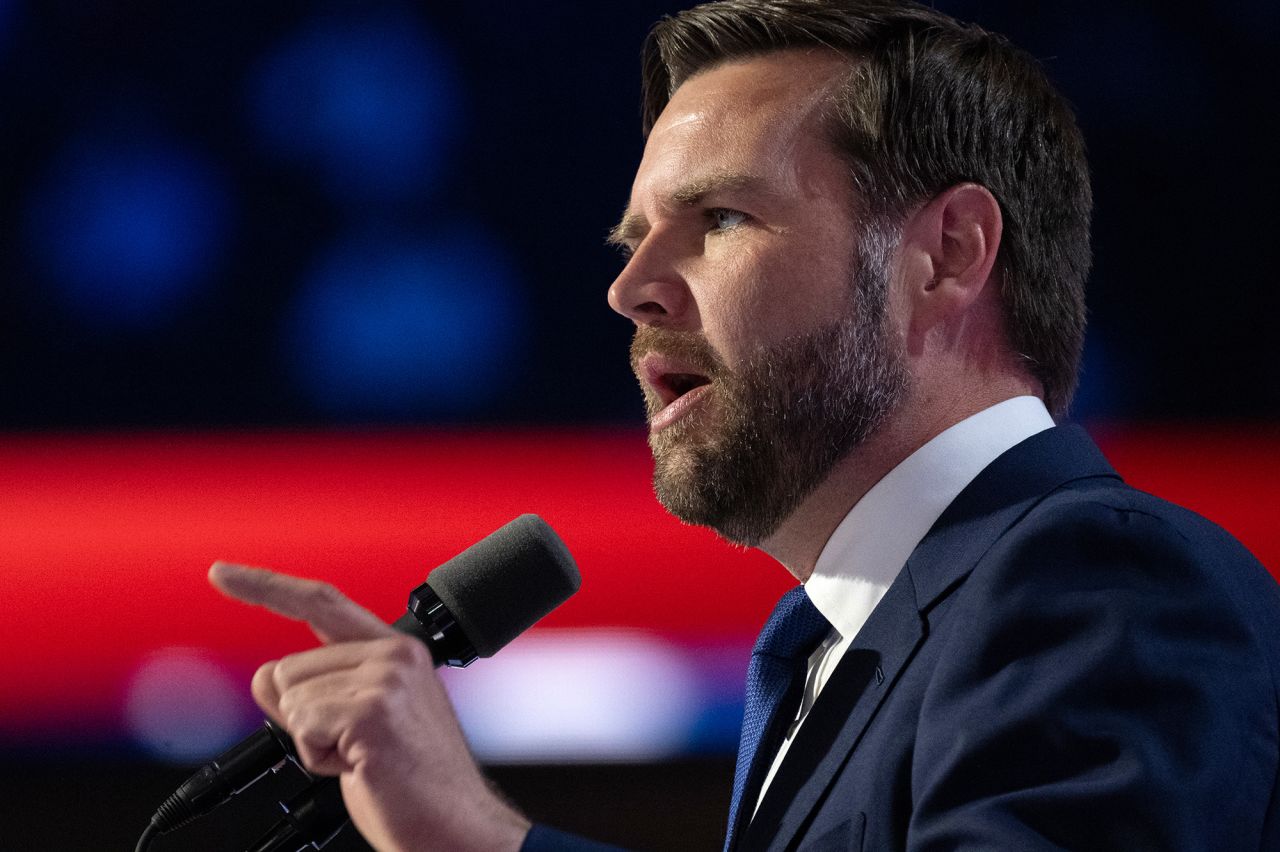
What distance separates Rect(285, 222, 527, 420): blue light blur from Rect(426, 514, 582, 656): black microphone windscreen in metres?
0.93

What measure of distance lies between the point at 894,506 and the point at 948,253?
0.29m

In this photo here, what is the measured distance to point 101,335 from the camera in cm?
207

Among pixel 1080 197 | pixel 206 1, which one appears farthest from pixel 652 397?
pixel 206 1

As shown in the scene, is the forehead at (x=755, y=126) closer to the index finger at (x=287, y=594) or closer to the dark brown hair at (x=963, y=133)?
the dark brown hair at (x=963, y=133)

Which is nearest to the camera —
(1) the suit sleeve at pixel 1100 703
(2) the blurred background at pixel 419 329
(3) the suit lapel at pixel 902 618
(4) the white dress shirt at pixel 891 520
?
(1) the suit sleeve at pixel 1100 703

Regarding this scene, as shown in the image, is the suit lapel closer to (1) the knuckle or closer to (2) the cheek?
(2) the cheek

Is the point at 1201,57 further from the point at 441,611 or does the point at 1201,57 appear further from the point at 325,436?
the point at 441,611

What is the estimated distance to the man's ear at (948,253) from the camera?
1.33 m

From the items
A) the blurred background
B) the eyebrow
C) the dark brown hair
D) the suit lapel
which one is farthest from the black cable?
the blurred background

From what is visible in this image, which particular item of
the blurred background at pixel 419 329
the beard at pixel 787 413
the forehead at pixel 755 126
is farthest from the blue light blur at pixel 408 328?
the beard at pixel 787 413

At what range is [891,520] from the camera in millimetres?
1227

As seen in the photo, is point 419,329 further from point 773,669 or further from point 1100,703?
point 1100,703

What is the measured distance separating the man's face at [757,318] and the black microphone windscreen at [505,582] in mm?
192

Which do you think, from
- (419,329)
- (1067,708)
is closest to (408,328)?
(419,329)
